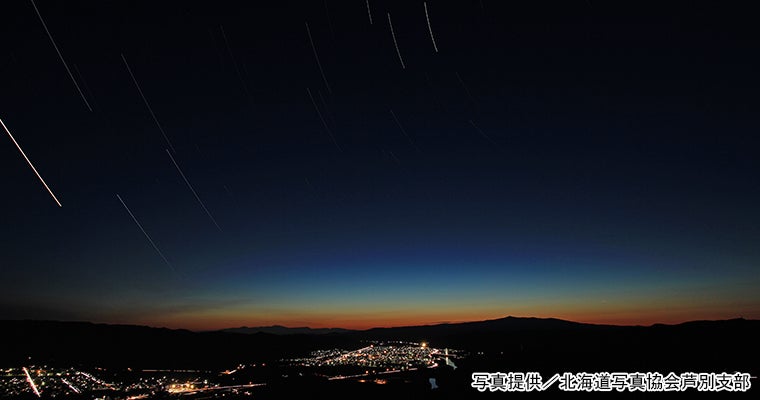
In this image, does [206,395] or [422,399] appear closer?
[422,399]

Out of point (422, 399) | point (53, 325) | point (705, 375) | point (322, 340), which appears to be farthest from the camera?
point (322, 340)

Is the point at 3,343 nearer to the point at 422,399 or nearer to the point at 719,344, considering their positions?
the point at 422,399

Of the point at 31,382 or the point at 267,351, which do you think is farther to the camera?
the point at 267,351

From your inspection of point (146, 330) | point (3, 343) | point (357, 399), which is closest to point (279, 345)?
point (146, 330)

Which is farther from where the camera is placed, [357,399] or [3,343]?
[3,343]

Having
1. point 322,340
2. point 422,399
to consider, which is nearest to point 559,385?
point 422,399

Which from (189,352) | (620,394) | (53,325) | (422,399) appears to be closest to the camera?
(620,394)

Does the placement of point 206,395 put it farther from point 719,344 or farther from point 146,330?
point 146,330

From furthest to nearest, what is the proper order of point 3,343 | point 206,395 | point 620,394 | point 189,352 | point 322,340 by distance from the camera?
point 322,340
point 189,352
point 3,343
point 206,395
point 620,394

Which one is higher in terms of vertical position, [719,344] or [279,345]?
[719,344]
